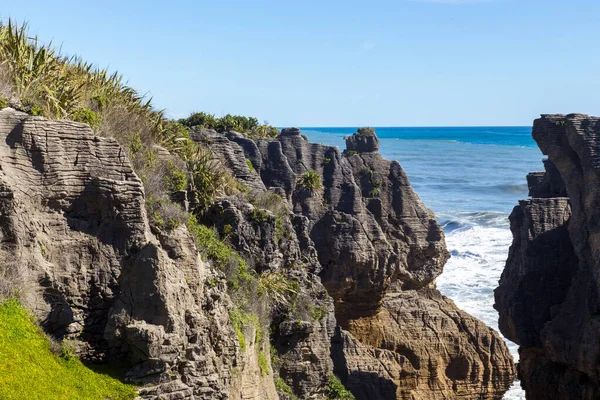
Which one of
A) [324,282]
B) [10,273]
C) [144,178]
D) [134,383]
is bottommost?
[324,282]

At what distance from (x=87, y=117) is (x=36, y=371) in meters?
7.03

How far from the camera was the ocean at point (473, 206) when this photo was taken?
200 feet

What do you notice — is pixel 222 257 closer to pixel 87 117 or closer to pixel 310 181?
pixel 87 117

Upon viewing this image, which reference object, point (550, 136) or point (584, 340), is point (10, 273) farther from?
point (550, 136)

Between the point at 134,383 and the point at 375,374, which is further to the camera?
the point at 375,374

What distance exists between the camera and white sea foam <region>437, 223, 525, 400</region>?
5616 cm

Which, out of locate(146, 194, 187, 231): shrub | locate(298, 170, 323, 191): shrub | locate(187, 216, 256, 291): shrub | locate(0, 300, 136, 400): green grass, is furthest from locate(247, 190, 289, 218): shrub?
locate(0, 300, 136, 400): green grass

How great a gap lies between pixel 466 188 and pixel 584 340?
77562 millimetres

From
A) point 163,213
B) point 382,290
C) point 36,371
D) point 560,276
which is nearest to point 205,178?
point 163,213

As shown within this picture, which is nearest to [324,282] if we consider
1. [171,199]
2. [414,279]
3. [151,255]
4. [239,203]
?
[414,279]

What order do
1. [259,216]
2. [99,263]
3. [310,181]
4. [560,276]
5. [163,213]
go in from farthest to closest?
[310,181] → [560,276] → [259,216] → [163,213] → [99,263]

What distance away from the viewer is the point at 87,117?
20.3m

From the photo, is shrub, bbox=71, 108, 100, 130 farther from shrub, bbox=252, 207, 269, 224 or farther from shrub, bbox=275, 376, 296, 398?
shrub, bbox=275, 376, 296, 398

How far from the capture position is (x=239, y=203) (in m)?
26.0
